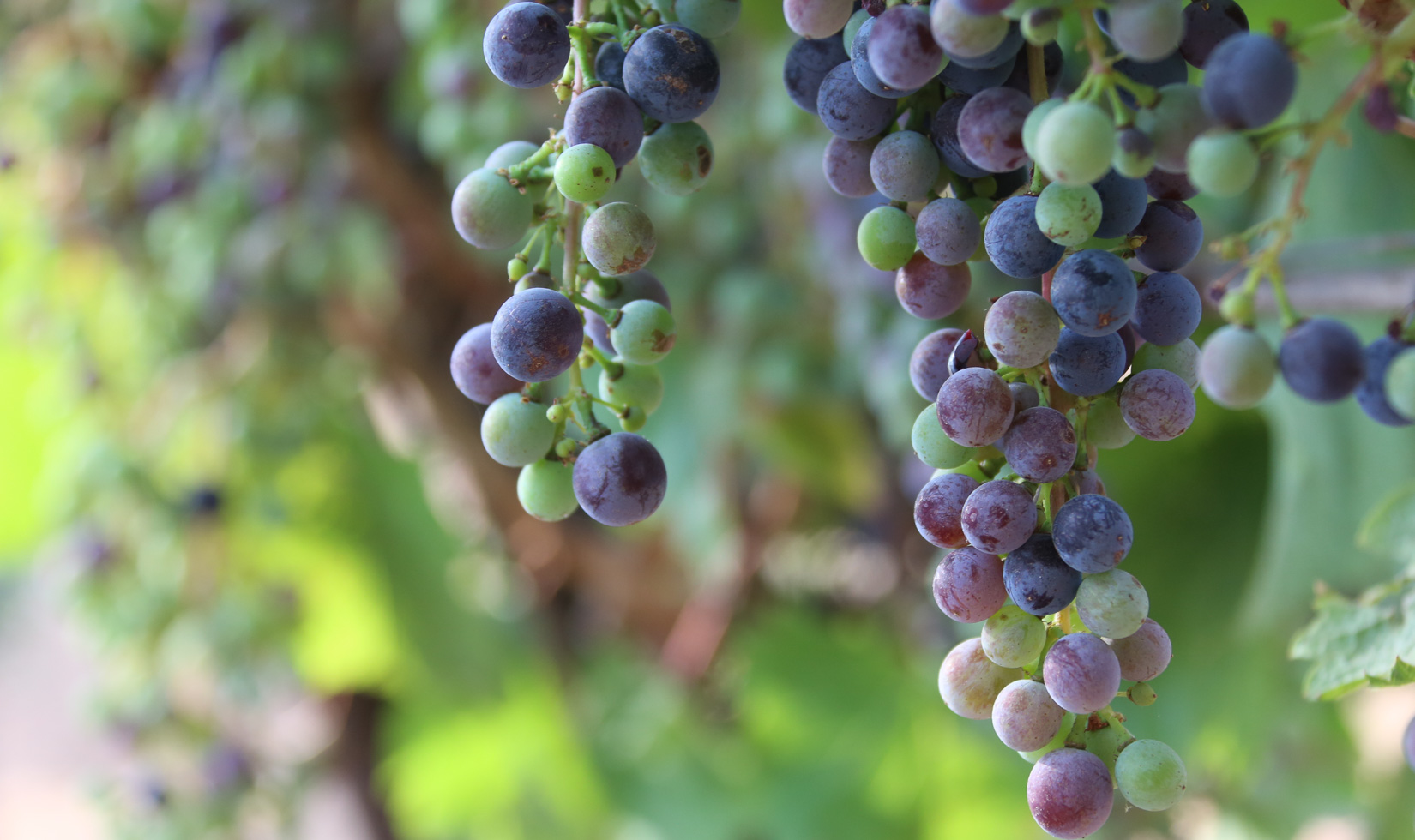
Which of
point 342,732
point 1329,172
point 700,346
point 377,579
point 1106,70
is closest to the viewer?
point 1106,70

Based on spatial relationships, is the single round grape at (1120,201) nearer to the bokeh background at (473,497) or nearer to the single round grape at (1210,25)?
the single round grape at (1210,25)

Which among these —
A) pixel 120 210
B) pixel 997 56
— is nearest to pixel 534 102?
pixel 120 210

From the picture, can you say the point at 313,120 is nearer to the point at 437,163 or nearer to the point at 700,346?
the point at 437,163

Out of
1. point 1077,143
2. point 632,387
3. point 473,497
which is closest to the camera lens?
point 1077,143

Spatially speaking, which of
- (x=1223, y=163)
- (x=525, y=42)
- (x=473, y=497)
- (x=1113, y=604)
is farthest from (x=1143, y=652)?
(x=473, y=497)

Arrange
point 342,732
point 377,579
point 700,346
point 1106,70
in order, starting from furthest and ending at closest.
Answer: point 342,732, point 377,579, point 700,346, point 1106,70

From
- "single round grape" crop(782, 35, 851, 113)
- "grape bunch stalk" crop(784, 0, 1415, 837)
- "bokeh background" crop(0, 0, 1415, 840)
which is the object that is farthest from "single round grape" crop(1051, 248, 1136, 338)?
"bokeh background" crop(0, 0, 1415, 840)

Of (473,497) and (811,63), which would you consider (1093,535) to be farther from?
(473,497)
